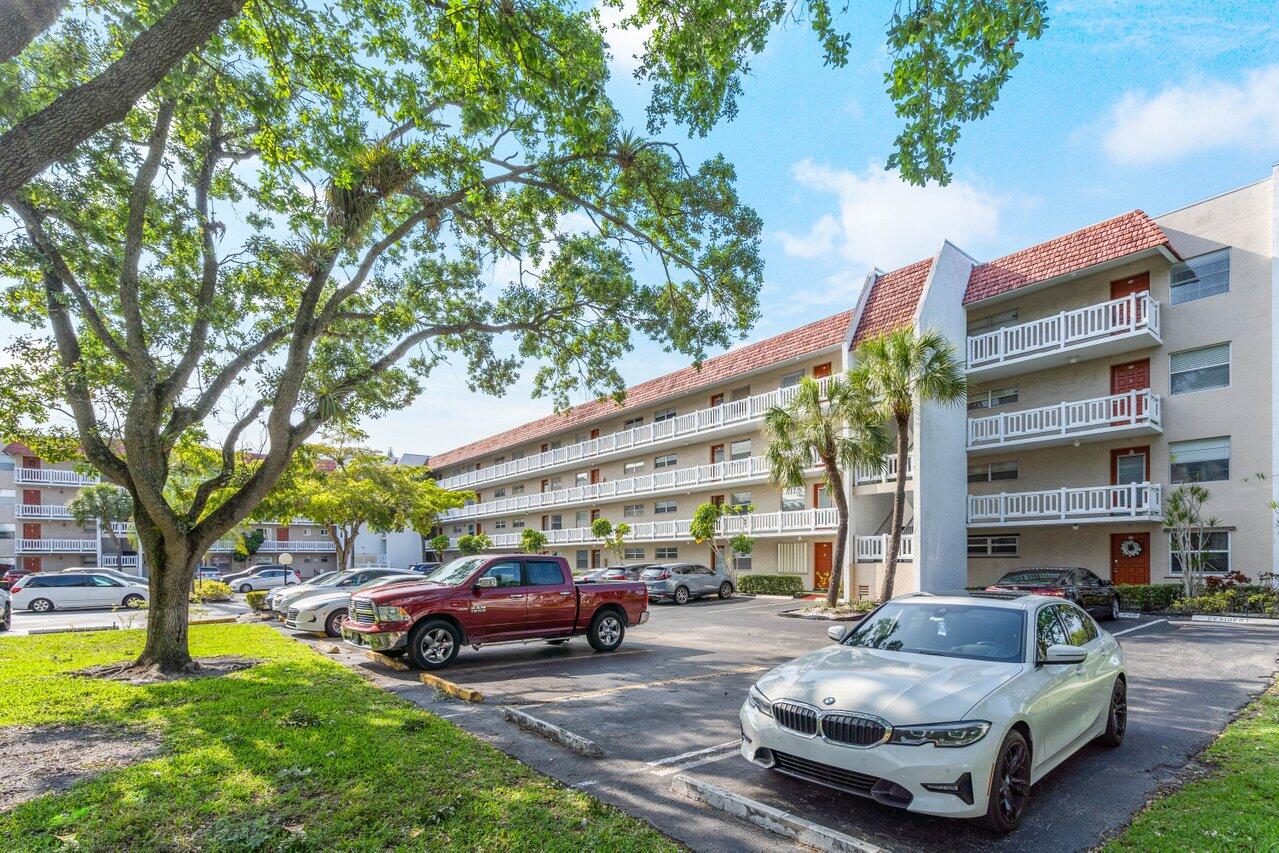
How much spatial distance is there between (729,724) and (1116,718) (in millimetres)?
3717

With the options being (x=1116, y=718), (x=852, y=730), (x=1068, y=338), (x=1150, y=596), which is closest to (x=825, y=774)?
(x=852, y=730)

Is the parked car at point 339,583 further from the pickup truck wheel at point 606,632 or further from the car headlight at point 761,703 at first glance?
the car headlight at point 761,703

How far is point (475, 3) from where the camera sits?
22.7ft

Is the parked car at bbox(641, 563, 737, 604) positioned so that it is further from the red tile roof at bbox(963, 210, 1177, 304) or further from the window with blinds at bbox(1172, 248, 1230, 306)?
the window with blinds at bbox(1172, 248, 1230, 306)

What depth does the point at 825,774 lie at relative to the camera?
4.76 m

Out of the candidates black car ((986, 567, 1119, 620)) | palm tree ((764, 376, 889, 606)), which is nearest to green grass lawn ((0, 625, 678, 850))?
palm tree ((764, 376, 889, 606))

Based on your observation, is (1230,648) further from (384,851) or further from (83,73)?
(83,73)

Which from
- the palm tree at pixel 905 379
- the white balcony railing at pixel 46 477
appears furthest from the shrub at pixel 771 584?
the white balcony railing at pixel 46 477

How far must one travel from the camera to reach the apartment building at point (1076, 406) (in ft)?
57.7

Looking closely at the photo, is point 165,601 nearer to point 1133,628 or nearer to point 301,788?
point 301,788

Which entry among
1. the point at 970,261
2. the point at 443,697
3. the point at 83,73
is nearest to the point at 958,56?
the point at 443,697

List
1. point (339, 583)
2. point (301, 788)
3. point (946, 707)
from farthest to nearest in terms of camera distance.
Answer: point (339, 583) < point (301, 788) < point (946, 707)

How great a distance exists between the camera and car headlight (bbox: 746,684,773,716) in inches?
205

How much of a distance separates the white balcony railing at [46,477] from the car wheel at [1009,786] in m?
56.5
